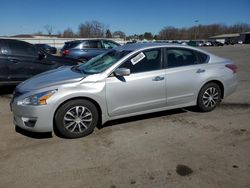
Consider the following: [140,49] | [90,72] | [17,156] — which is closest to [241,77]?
[140,49]

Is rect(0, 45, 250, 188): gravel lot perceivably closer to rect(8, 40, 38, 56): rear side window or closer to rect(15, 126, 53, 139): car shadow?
rect(15, 126, 53, 139): car shadow

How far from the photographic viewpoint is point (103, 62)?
5.25 metres

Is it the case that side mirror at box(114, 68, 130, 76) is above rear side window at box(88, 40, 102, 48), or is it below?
below

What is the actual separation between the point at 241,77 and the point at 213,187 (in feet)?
28.1

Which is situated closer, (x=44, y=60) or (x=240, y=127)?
(x=240, y=127)

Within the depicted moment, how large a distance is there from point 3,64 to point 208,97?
5572 mm

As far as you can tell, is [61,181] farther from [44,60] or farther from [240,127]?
[44,60]

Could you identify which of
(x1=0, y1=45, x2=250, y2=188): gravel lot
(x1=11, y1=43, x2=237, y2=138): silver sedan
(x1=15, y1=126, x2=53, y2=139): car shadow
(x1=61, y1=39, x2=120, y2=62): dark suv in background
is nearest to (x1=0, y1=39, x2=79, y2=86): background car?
(x1=0, y1=45, x2=250, y2=188): gravel lot

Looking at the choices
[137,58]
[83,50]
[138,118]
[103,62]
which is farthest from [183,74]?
[83,50]

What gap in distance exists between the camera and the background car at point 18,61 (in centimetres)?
756

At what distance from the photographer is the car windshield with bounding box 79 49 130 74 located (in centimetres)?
490

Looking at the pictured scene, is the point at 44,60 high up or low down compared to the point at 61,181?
up

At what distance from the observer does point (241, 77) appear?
10.6 m

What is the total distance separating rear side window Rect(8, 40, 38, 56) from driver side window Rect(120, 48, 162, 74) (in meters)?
4.26
